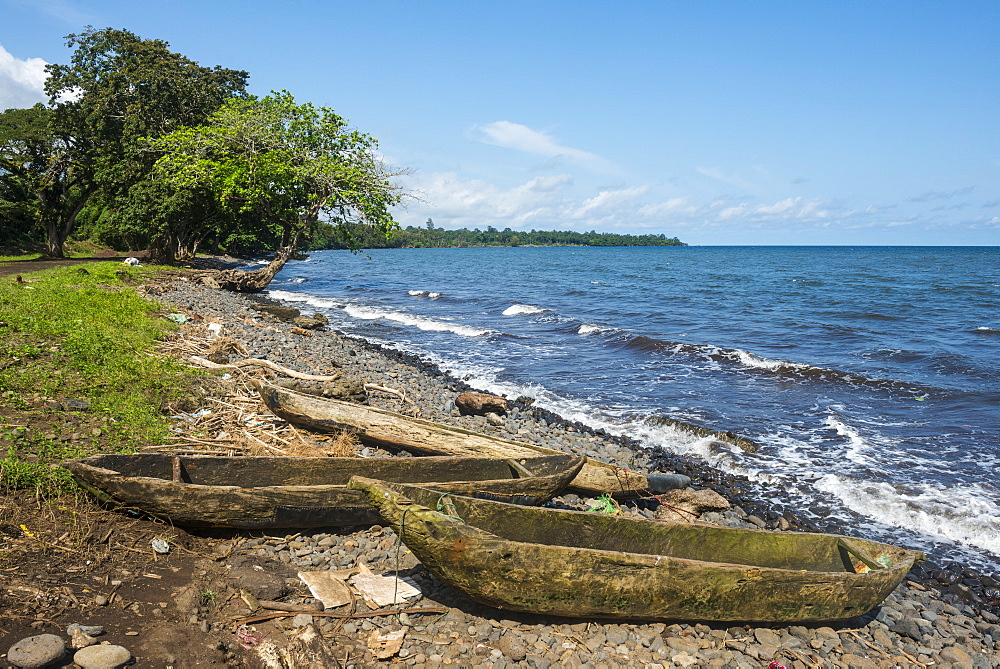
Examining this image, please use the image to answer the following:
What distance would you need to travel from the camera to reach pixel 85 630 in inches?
178

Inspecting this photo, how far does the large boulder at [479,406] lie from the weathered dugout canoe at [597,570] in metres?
6.50

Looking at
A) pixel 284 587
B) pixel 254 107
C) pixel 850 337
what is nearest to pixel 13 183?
pixel 254 107

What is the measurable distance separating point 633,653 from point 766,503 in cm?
527

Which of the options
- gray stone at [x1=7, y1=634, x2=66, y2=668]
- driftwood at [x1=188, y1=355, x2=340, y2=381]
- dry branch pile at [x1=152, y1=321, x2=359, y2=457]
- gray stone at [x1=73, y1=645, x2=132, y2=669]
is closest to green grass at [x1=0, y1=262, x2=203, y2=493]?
dry branch pile at [x1=152, y1=321, x2=359, y2=457]

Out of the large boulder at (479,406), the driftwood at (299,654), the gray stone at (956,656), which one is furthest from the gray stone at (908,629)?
the large boulder at (479,406)

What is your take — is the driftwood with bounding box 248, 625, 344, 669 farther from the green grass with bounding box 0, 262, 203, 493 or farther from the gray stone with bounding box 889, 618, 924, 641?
the gray stone with bounding box 889, 618, 924, 641

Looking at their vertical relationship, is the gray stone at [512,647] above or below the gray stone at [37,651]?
below

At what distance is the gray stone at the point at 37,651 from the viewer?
402 centimetres

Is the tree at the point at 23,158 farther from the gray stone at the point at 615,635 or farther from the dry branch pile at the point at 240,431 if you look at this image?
the gray stone at the point at 615,635

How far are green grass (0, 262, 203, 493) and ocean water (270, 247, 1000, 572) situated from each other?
8.40 metres

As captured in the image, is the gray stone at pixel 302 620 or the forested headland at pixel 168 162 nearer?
the gray stone at pixel 302 620

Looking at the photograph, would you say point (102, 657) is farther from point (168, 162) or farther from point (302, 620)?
point (168, 162)

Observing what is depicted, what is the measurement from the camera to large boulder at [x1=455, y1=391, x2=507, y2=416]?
41.7 feet

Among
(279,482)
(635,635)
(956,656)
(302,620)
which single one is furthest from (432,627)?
(956,656)
